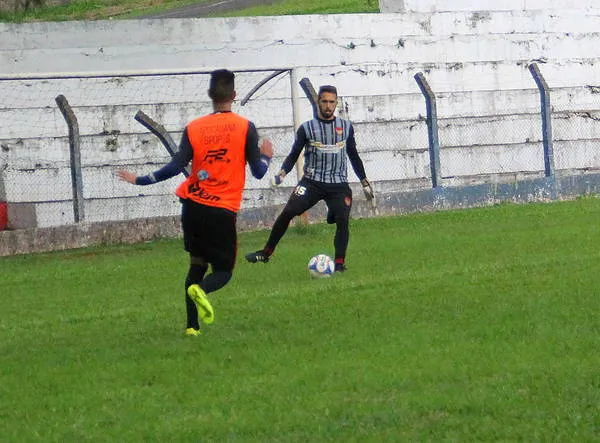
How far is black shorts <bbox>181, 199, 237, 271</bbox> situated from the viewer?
952 cm

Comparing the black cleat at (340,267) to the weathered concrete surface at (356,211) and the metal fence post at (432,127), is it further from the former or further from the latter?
the metal fence post at (432,127)

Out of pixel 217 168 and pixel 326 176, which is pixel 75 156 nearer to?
pixel 326 176

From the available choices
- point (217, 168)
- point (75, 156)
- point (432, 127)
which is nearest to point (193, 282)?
point (217, 168)

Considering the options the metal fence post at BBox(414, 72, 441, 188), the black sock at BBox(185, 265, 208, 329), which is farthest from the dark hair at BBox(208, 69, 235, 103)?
the metal fence post at BBox(414, 72, 441, 188)

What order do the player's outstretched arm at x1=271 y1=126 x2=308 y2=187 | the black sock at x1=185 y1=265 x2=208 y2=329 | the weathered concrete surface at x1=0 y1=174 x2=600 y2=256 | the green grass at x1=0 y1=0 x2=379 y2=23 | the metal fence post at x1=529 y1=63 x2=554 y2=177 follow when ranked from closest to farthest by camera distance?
the black sock at x1=185 y1=265 x2=208 y2=329
the player's outstretched arm at x1=271 y1=126 x2=308 y2=187
the weathered concrete surface at x1=0 y1=174 x2=600 y2=256
the metal fence post at x1=529 y1=63 x2=554 y2=177
the green grass at x1=0 y1=0 x2=379 y2=23

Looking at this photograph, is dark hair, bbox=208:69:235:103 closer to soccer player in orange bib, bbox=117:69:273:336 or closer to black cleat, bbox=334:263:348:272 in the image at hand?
soccer player in orange bib, bbox=117:69:273:336

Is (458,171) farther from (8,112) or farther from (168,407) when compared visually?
(168,407)

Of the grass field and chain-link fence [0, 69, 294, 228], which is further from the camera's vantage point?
chain-link fence [0, 69, 294, 228]

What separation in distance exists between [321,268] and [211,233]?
143 inches

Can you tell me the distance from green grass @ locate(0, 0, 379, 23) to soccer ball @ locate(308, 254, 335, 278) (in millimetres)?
17816

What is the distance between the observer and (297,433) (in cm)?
675

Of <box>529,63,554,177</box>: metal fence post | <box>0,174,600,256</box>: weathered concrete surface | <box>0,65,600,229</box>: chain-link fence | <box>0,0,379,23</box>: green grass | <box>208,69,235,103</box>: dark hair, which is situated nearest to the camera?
<box>208,69,235,103</box>: dark hair

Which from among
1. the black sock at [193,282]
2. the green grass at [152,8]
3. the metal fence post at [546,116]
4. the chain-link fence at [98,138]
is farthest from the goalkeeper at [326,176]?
the green grass at [152,8]

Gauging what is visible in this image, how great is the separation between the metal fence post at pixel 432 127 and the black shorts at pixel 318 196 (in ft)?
24.3
